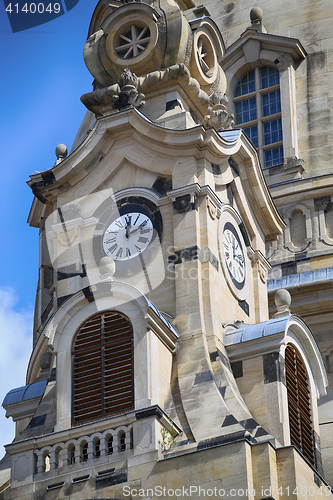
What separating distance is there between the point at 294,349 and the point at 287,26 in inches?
807

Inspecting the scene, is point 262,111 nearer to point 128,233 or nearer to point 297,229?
point 297,229

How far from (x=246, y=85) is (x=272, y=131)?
2.72m

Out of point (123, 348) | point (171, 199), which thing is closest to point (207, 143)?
point (171, 199)

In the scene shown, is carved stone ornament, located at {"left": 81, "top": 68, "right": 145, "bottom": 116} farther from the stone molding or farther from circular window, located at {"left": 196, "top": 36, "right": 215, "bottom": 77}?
the stone molding

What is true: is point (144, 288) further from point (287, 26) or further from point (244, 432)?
point (287, 26)

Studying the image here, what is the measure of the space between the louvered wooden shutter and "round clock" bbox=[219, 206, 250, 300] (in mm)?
2744

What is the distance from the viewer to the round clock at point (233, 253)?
103 feet

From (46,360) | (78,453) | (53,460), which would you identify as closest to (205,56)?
(46,360)

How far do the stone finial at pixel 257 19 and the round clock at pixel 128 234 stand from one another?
17454 millimetres

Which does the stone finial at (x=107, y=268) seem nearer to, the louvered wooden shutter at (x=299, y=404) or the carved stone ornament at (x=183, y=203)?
the carved stone ornament at (x=183, y=203)

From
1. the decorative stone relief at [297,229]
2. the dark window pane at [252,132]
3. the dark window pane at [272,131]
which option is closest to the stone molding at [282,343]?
the decorative stone relief at [297,229]

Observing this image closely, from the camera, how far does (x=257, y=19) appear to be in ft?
155

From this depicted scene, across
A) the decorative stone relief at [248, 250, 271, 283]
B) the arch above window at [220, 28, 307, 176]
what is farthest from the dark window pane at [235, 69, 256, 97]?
the decorative stone relief at [248, 250, 271, 283]

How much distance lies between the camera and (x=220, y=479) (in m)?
25.5
